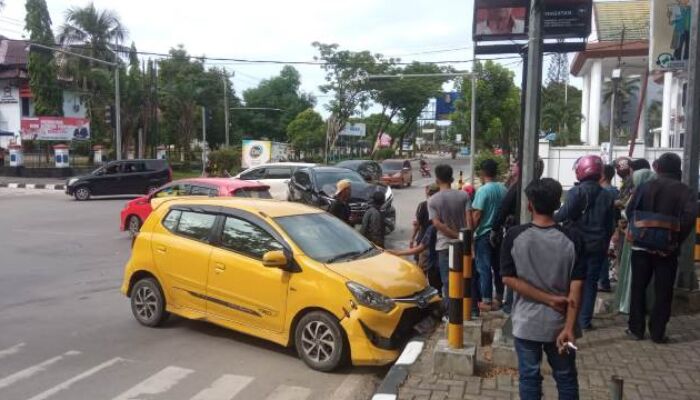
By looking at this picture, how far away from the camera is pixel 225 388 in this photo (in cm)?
507

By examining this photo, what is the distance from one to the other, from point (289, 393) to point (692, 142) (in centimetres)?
495

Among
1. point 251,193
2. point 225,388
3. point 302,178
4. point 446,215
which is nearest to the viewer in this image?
point 225,388

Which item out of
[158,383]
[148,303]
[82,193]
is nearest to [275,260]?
[158,383]

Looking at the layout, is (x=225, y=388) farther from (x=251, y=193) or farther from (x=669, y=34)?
(x=251, y=193)

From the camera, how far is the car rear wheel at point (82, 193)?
2361 centimetres

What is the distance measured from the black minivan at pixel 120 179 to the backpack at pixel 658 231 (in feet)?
68.6

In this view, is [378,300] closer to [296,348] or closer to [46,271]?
[296,348]

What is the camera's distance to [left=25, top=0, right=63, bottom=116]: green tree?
40.9 metres

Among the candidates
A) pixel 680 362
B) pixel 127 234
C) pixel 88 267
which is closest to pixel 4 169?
pixel 127 234

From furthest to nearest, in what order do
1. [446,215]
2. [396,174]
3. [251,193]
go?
1. [396,174]
2. [251,193]
3. [446,215]

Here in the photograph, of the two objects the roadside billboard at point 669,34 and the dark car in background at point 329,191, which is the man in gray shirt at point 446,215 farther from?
the dark car in background at point 329,191

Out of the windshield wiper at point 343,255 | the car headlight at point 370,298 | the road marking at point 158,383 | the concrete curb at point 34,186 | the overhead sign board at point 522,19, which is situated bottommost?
the road marking at point 158,383

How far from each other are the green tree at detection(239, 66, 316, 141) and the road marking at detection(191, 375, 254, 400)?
6174 cm

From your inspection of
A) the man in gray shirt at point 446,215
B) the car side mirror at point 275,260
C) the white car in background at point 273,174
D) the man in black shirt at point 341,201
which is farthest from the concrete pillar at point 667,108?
Answer: the car side mirror at point 275,260
